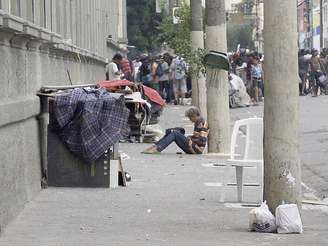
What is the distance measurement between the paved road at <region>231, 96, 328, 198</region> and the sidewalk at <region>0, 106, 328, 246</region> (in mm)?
1064

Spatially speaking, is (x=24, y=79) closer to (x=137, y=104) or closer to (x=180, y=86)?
(x=137, y=104)

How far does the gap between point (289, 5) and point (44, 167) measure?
4395mm

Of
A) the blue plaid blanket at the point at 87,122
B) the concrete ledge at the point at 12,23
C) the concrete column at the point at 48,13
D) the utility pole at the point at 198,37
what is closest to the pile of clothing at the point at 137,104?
the concrete column at the point at 48,13

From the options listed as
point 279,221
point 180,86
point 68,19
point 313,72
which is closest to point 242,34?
point 313,72

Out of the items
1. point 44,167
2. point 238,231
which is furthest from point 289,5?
point 44,167

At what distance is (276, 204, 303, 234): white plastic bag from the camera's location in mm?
8922

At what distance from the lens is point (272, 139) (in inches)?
363

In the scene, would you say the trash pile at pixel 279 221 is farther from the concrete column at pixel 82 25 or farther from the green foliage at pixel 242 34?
the green foliage at pixel 242 34

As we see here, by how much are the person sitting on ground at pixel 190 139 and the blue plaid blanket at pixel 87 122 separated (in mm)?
4355

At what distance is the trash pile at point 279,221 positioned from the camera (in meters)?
8.94

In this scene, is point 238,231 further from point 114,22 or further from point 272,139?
point 114,22

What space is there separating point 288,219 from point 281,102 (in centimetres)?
107

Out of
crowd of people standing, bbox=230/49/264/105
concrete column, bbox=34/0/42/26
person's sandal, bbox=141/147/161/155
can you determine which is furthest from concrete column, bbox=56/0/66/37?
crowd of people standing, bbox=230/49/264/105

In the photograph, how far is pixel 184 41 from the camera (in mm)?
24375
